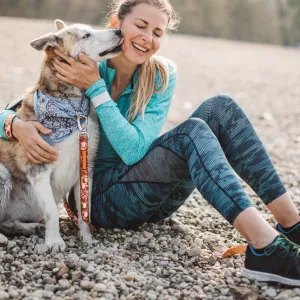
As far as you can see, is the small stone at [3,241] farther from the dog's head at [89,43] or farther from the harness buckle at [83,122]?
the dog's head at [89,43]

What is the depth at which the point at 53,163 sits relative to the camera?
3158 millimetres

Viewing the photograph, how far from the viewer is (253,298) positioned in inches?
101

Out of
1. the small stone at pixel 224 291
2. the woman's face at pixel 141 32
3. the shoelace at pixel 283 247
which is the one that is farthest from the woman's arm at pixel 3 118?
the shoelace at pixel 283 247

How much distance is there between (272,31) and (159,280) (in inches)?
1180

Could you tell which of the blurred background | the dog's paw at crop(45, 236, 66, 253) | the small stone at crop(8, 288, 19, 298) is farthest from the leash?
the blurred background

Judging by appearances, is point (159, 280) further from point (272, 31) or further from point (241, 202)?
point (272, 31)

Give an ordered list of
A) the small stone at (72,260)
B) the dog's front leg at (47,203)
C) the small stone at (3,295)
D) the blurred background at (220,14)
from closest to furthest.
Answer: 1. the small stone at (3,295)
2. the small stone at (72,260)
3. the dog's front leg at (47,203)
4. the blurred background at (220,14)

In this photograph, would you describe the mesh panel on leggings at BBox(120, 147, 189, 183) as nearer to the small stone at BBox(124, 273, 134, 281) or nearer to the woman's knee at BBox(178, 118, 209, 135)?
the woman's knee at BBox(178, 118, 209, 135)

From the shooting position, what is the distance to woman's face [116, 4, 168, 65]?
3307 millimetres

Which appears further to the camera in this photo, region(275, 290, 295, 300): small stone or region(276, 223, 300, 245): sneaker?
region(276, 223, 300, 245): sneaker

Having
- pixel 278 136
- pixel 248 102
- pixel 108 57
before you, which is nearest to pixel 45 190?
pixel 108 57

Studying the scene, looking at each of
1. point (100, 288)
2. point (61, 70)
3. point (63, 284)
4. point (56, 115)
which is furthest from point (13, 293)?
point (61, 70)

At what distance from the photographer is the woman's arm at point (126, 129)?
10.1ft

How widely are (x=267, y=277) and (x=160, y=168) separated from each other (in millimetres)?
868
